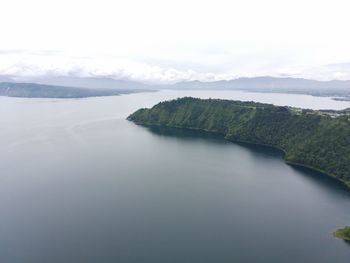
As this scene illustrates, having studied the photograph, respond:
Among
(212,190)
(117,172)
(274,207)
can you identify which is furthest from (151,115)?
(274,207)

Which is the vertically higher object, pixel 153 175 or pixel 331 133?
pixel 331 133

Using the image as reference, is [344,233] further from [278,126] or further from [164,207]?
[278,126]

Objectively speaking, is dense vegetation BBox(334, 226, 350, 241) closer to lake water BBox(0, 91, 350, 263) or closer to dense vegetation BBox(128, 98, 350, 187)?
lake water BBox(0, 91, 350, 263)

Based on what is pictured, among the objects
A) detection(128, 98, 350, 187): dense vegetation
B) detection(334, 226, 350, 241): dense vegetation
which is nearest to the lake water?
detection(334, 226, 350, 241): dense vegetation

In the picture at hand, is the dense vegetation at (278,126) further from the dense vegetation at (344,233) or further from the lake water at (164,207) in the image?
the dense vegetation at (344,233)

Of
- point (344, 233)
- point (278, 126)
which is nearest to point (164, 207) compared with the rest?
point (344, 233)

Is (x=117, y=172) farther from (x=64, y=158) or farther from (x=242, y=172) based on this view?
A: (x=242, y=172)
